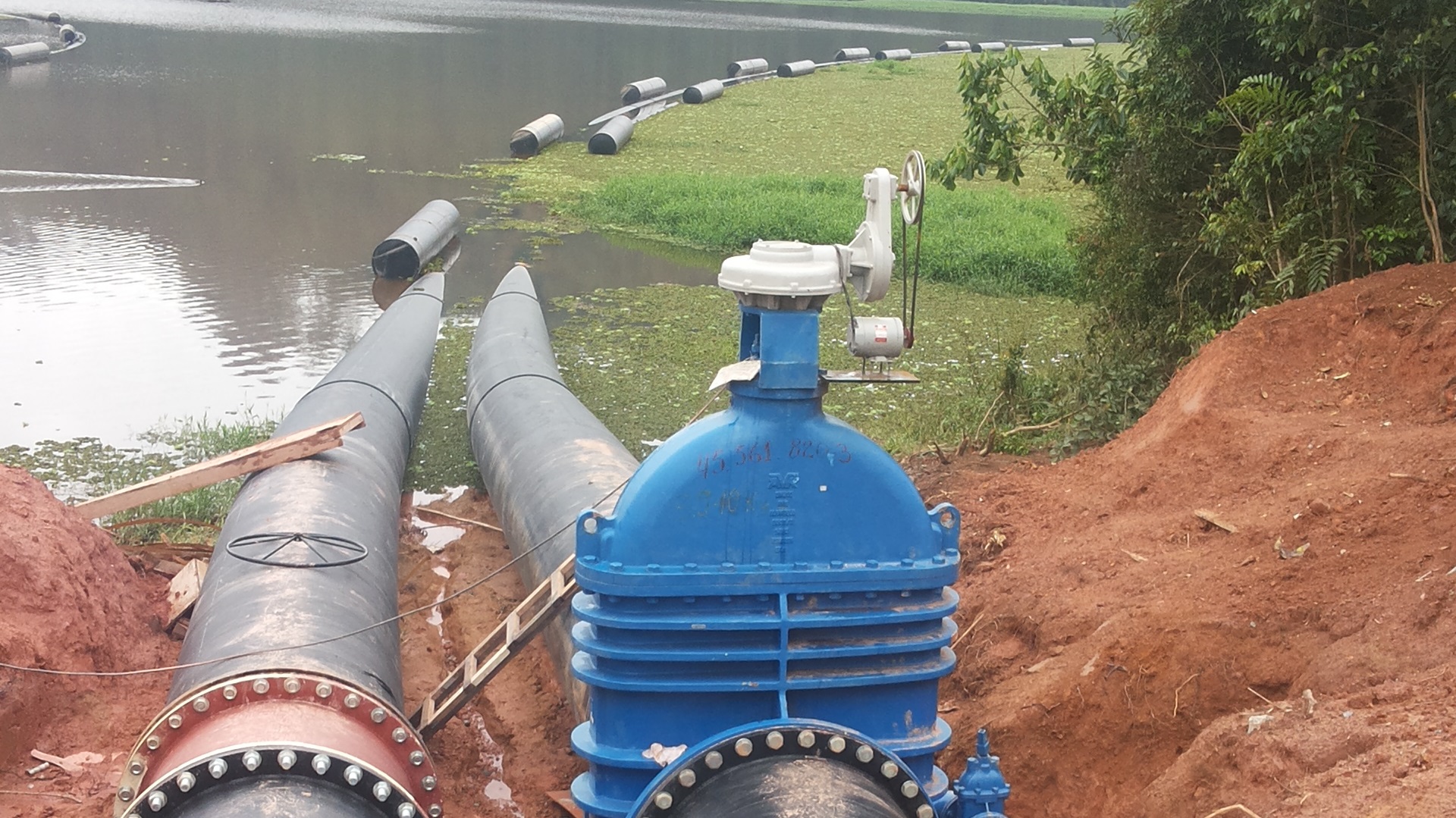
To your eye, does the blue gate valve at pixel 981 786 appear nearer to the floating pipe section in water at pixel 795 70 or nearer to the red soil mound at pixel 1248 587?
the red soil mound at pixel 1248 587

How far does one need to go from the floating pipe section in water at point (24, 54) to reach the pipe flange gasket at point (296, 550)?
29046mm

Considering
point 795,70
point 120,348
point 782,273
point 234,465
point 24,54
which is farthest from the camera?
point 795,70

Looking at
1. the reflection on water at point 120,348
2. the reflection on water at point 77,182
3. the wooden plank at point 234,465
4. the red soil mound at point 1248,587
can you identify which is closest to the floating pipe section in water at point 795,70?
the reflection on water at point 77,182

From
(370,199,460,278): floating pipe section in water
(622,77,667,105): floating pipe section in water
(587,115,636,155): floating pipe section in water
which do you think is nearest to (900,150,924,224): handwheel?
(370,199,460,278): floating pipe section in water

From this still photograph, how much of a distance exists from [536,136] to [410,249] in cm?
973

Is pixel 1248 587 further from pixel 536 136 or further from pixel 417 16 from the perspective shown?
pixel 417 16

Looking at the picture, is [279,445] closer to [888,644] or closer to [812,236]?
[888,644]

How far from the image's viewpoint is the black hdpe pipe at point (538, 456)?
5875 mm

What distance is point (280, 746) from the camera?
3746mm

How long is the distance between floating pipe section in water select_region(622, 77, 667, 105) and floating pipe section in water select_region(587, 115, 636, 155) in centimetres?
638

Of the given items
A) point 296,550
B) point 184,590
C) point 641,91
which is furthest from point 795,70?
point 296,550

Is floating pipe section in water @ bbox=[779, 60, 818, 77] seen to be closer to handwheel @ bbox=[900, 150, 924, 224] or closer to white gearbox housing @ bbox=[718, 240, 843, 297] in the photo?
handwheel @ bbox=[900, 150, 924, 224]

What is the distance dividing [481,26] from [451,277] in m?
34.8

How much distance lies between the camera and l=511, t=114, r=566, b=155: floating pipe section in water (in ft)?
74.6
